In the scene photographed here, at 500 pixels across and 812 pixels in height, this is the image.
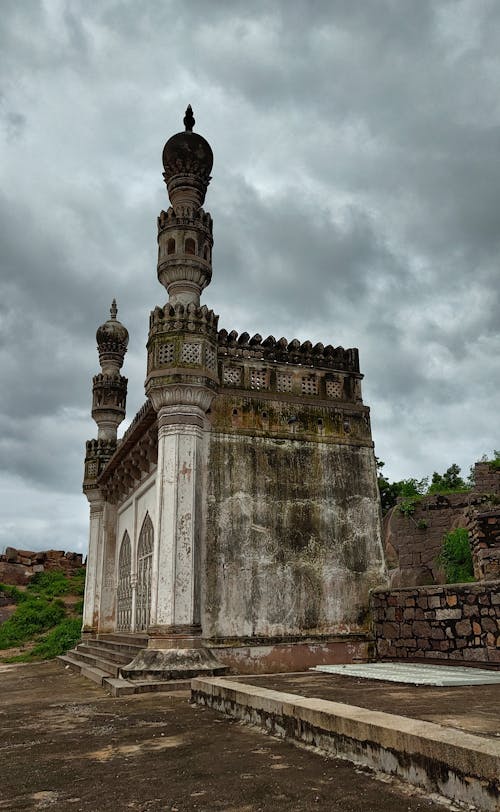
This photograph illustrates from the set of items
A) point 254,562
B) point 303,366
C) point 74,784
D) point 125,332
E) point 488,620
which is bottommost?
point 74,784

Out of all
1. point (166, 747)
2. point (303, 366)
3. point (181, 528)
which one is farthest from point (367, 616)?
point (166, 747)

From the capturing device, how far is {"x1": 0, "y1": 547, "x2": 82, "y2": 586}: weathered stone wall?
25359 mm

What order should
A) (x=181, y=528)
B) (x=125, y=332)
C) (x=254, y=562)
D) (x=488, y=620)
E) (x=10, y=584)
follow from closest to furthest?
(x=488, y=620)
(x=181, y=528)
(x=254, y=562)
(x=125, y=332)
(x=10, y=584)

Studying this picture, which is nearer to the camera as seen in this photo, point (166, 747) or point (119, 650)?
point (166, 747)

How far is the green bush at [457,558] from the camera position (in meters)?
14.8

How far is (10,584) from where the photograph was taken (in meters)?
24.9

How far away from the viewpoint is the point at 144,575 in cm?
1352

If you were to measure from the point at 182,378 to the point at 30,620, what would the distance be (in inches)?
564

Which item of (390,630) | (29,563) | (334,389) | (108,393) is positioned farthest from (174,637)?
(29,563)

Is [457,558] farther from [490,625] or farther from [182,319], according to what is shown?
[182,319]

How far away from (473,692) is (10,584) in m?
23.0

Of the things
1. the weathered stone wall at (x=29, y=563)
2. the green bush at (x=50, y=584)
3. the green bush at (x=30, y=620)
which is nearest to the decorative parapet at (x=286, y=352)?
the green bush at (x=30, y=620)

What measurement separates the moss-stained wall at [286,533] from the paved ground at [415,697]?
9.64 feet

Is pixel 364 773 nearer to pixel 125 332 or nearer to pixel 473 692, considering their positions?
pixel 473 692
